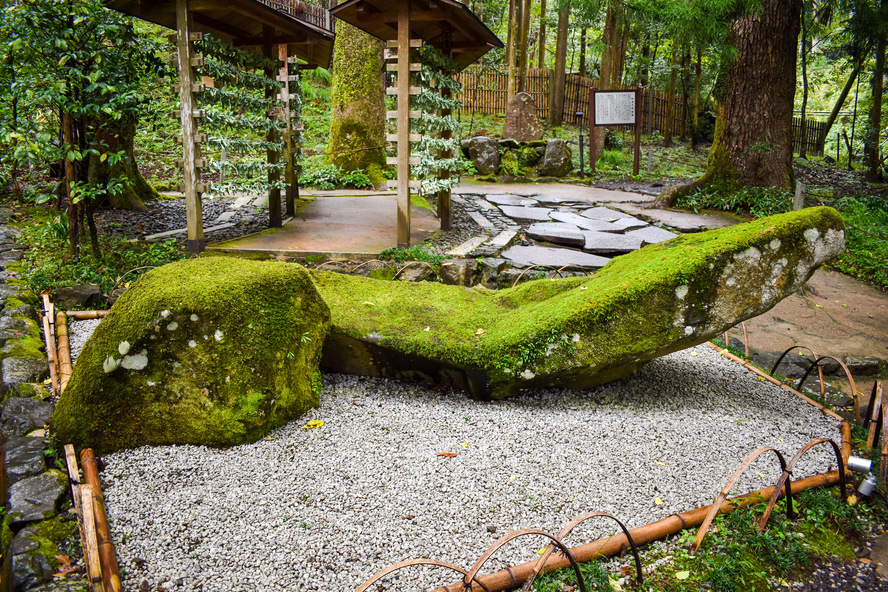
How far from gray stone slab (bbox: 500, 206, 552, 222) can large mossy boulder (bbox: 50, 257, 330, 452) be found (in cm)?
544

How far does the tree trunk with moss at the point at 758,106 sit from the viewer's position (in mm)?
8789

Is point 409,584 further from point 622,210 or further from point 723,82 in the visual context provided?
point 723,82

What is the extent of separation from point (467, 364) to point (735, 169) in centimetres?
802

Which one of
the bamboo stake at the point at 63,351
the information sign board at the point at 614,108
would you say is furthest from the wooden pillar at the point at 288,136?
the information sign board at the point at 614,108

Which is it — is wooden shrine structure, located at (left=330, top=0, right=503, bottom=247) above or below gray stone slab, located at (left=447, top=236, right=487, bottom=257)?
above

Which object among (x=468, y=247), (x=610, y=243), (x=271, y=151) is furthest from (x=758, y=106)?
(x=271, y=151)

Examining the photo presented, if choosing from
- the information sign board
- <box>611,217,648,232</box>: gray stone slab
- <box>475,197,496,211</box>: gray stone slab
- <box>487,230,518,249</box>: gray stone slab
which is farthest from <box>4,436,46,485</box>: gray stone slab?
the information sign board

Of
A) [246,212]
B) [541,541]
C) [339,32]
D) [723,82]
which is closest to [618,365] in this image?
[541,541]

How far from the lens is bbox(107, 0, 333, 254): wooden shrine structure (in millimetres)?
4930

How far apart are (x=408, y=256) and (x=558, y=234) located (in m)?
2.18

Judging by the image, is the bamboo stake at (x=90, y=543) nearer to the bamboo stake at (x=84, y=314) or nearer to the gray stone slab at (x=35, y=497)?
the gray stone slab at (x=35, y=497)

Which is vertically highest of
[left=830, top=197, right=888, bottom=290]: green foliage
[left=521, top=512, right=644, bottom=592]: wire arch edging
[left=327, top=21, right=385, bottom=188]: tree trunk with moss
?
[left=327, top=21, right=385, bottom=188]: tree trunk with moss

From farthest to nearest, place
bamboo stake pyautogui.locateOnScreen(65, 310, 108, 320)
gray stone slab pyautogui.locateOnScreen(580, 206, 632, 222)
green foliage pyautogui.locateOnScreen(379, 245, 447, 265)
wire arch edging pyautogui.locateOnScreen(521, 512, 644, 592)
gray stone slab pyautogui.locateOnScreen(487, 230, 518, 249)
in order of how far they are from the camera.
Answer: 1. gray stone slab pyautogui.locateOnScreen(580, 206, 632, 222)
2. gray stone slab pyautogui.locateOnScreen(487, 230, 518, 249)
3. green foliage pyautogui.locateOnScreen(379, 245, 447, 265)
4. bamboo stake pyautogui.locateOnScreen(65, 310, 108, 320)
5. wire arch edging pyautogui.locateOnScreen(521, 512, 644, 592)

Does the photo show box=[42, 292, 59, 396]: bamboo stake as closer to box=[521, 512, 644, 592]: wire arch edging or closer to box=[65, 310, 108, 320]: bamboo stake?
box=[65, 310, 108, 320]: bamboo stake
